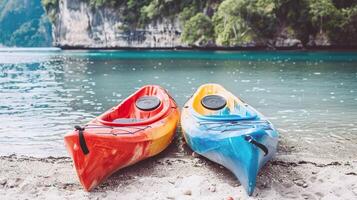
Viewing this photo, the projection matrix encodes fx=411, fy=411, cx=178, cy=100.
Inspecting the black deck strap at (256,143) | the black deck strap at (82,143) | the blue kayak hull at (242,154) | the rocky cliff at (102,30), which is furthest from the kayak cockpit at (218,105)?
the rocky cliff at (102,30)

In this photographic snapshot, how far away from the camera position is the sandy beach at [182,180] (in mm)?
5469

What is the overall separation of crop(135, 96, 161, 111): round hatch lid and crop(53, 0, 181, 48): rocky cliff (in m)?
58.1

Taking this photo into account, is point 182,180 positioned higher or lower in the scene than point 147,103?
lower

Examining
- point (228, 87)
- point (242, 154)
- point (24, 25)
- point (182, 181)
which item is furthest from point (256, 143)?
point (24, 25)

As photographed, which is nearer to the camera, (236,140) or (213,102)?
(236,140)

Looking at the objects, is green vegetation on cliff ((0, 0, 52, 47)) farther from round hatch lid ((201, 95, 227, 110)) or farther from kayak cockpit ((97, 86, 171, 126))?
round hatch lid ((201, 95, 227, 110))

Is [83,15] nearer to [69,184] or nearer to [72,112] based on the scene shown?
[72,112]

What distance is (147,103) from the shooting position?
28.3ft

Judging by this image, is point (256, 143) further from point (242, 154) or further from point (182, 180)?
point (182, 180)

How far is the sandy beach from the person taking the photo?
5.47m

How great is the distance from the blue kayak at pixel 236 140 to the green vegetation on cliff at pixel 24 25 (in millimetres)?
154157

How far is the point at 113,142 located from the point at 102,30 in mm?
75654

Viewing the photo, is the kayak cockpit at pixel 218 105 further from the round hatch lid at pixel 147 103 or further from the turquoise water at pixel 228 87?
the turquoise water at pixel 228 87

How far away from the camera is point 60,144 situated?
8.28 meters
